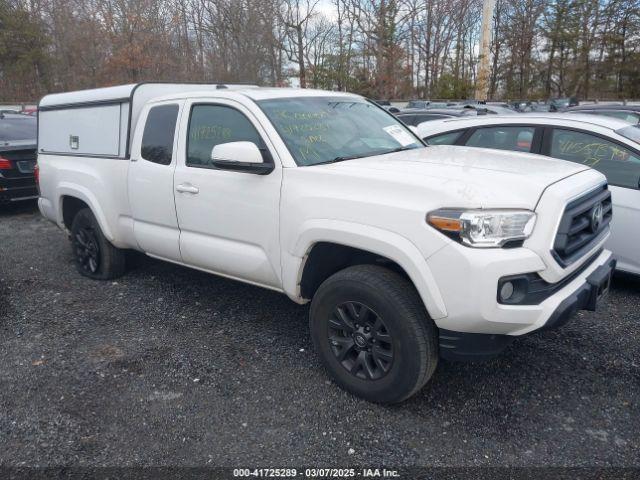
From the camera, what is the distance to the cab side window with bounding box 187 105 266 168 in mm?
3797

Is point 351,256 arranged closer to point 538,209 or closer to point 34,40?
point 538,209

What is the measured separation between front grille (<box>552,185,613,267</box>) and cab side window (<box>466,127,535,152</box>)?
68.8 inches

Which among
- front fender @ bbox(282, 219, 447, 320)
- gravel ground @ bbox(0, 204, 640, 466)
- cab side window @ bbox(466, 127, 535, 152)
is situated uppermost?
cab side window @ bbox(466, 127, 535, 152)

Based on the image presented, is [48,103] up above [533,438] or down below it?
above

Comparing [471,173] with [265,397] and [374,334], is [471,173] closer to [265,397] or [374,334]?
[374,334]

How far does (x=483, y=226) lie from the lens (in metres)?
2.65

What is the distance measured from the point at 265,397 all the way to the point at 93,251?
2.98m

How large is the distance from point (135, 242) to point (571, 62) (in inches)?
1764

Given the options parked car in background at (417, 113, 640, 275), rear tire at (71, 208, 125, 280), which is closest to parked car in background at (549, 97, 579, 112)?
parked car in background at (417, 113, 640, 275)

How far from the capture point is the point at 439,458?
2764mm

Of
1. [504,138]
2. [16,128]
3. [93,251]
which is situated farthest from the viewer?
[16,128]

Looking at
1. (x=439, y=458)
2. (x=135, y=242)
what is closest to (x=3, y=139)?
(x=135, y=242)

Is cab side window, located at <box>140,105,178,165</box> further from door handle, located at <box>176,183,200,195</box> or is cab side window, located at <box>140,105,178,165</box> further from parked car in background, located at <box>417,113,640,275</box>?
parked car in background, located at <box>417,113,640,275</box>

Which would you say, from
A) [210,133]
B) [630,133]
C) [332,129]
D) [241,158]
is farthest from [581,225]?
Answer: [210,133]
